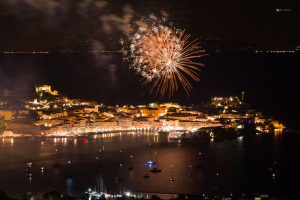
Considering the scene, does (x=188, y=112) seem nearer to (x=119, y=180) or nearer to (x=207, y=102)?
(x=207, y=102)

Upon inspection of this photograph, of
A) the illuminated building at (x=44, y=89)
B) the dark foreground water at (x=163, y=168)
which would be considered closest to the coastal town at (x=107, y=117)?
the illuminated building at (x=44, y=89)

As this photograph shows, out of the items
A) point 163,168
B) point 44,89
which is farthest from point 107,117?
point 163,168

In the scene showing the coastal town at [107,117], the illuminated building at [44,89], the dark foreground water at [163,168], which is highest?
the illuminated building at [44,89]

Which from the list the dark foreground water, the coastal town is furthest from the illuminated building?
the dark foreground water

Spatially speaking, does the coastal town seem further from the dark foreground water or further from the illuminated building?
the dark foreground water

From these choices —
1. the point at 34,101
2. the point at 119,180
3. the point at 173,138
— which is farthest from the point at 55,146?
the point at 34,101

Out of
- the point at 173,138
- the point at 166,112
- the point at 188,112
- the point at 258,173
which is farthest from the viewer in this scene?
the point at 166,112

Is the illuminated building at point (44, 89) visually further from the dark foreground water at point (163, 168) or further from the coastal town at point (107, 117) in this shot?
the dark foreground water at point (163, 168)
